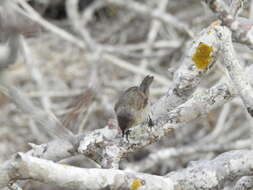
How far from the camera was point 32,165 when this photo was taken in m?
0.92

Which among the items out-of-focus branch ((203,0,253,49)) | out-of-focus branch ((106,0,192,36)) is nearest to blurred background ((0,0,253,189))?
out-of-focus branch ((106,0,192,36))

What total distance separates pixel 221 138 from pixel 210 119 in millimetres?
154

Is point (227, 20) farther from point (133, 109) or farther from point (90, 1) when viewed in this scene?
point (90, 1)

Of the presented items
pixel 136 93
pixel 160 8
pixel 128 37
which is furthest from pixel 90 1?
pixel 136 93

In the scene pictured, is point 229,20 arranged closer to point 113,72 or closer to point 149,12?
point 149,12

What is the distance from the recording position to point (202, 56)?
126 cm

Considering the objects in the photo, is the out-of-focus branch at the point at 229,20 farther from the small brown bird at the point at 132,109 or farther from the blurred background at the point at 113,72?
the blurred background at the point at 113,72

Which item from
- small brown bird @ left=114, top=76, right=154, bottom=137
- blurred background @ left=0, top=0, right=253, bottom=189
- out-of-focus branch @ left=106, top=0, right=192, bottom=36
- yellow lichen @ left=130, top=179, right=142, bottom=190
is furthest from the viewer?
out-of-focus branch @ left=106, top=0, right=192, bottom=36

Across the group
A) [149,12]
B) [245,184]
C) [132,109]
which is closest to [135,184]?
[132,109]

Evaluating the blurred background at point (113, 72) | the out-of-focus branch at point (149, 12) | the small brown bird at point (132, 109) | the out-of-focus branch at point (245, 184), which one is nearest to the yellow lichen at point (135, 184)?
the small brown bird at point (132, 109)

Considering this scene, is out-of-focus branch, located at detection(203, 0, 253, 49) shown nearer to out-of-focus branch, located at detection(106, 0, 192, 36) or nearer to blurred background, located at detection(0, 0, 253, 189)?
blurred background, located at detection(0, 0, 253, 189)

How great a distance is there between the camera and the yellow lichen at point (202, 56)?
1251mm

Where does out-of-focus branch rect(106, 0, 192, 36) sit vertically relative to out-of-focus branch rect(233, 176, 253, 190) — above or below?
above

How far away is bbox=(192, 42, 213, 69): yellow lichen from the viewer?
1251mm
